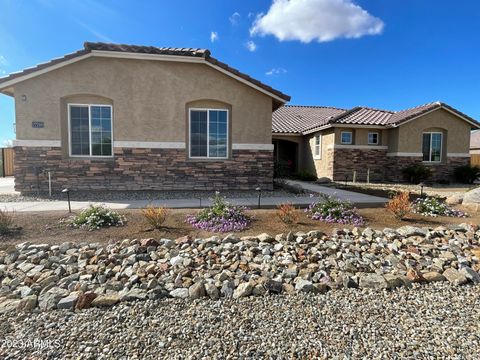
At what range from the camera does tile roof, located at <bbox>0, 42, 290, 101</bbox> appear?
8.84 m

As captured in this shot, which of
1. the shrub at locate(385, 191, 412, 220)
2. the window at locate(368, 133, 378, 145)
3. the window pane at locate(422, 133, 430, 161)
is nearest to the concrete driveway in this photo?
the shrub at locate(385, 191, 412, 220)

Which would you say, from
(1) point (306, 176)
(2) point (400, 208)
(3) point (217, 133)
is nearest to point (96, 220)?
(3) point (217, 133)

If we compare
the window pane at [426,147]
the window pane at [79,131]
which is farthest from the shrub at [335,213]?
the window pane at [426,147]

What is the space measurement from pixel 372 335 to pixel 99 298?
3033 millimetres

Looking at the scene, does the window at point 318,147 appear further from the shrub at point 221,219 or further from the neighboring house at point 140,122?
the shrub at point 221,219

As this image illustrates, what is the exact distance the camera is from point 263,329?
2.77 meters

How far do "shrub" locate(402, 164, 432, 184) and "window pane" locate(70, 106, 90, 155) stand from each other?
16.2 meters

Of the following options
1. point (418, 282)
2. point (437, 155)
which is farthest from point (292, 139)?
point (418, 282)

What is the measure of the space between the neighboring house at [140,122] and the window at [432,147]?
11.2 meters

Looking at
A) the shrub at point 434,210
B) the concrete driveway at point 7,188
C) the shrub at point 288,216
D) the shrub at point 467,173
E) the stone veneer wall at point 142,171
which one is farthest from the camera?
the shrub at point 467,173

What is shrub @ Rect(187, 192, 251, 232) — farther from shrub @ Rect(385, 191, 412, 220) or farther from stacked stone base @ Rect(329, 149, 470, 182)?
stacked stone base @ Rect(329, 149, 470, 182)

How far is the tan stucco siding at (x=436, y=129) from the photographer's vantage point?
15.6 metres

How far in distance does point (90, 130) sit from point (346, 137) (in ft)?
43.3

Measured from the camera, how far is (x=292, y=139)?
18719 millimetres
